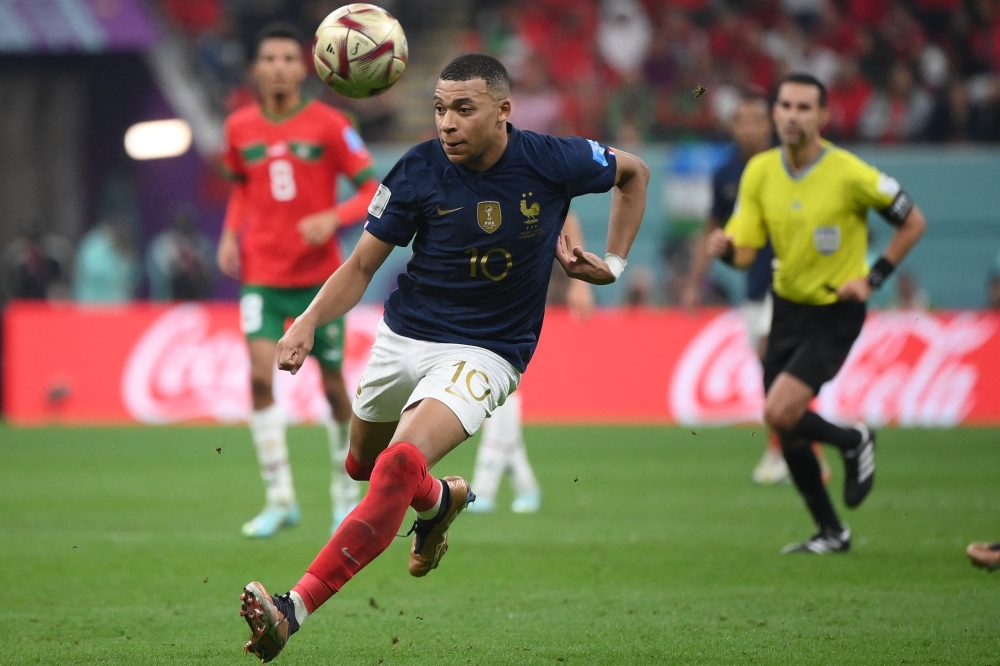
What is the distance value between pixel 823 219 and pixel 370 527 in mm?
3837

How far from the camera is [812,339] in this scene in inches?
306

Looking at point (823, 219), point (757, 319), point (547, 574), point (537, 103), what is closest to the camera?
point (547, 574)

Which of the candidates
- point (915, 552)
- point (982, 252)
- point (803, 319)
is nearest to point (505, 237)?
point (803, 319)

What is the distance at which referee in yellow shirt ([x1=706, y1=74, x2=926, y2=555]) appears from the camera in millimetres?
7664

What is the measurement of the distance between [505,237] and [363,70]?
1082 mm

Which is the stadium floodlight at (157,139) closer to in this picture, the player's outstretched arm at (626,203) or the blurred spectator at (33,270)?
the blurred spectator at (33,270)

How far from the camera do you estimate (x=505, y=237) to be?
555 cm

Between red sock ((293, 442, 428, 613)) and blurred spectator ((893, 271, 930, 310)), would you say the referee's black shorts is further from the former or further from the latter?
blurred spectator ((893, 271, 930, 310))

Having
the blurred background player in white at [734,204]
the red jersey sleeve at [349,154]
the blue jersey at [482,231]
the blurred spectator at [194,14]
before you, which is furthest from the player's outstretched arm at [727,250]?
the blurred spectator at [194,14]

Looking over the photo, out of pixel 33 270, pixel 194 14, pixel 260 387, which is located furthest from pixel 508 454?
pixel 194 14

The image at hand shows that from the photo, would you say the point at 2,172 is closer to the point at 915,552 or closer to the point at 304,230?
the point at 304,230

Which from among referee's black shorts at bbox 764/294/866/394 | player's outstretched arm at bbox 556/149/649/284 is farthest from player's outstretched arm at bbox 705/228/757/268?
player's outstretched arm at bbox 556/149/649/284

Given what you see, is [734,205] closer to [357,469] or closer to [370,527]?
[357,469]

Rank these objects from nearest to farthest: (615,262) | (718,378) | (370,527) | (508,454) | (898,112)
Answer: (370,527)
(615,262)
(508,454)
(718,378)
(898,112)
